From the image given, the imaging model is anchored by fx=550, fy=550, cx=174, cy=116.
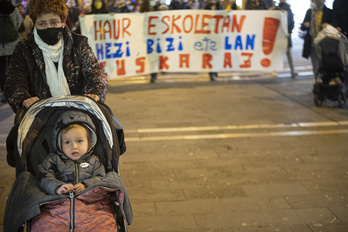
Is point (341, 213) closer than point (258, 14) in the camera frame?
Yes

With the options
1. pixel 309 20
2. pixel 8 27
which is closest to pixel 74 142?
pixel 8 27

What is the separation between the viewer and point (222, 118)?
28.7 ft

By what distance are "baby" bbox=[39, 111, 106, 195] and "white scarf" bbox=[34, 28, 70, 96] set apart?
1.82 ft

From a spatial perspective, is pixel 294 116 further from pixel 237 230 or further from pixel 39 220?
pixel 39 220

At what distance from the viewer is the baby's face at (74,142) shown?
366 centimetres

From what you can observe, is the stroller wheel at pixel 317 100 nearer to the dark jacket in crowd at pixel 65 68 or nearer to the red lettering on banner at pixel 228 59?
the red lettering on banner at pixel 228 59

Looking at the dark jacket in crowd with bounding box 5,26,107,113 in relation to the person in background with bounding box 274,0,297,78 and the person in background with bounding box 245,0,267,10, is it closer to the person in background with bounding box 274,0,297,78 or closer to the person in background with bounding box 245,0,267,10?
the person in background with bounding box 274,0,297,78

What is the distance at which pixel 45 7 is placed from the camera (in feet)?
13.2

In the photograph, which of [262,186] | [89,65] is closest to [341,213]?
[262,186]

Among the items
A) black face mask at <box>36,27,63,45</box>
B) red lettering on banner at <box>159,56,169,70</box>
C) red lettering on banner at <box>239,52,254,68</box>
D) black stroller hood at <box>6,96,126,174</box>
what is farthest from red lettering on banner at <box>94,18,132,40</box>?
black stroller hood at <box>6,96,126,174</box>

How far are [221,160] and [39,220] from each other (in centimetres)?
354

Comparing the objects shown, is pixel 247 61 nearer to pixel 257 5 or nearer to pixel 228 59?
pixel 228 59

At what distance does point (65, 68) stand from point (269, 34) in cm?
832

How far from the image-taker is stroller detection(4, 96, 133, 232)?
11.3 feet
